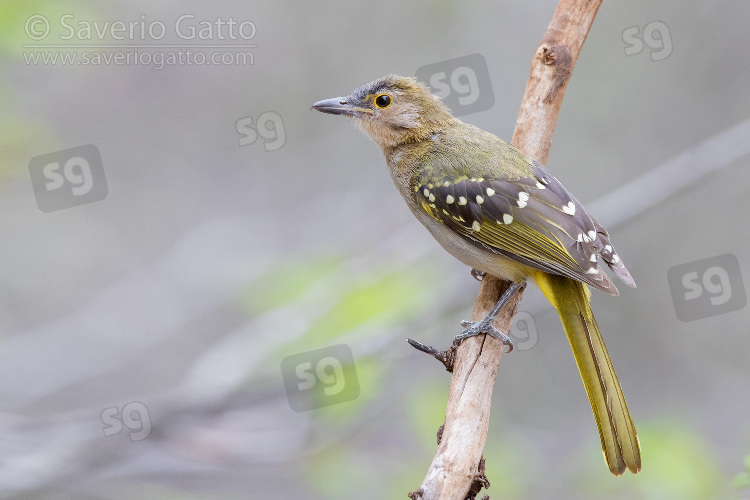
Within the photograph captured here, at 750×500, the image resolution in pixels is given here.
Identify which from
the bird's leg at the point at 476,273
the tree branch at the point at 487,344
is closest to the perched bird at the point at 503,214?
the tree branch at the point at 487,344

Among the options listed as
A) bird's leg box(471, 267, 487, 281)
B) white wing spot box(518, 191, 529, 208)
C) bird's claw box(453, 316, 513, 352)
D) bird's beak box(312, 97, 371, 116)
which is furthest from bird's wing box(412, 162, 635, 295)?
bird's beak box(312, 97, 371, 116)

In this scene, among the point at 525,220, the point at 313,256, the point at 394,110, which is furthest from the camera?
the point at 313,256

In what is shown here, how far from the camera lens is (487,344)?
3646 millimetres

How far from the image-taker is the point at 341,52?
6.02 meters

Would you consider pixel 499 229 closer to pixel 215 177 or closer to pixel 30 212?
pixel 215 177

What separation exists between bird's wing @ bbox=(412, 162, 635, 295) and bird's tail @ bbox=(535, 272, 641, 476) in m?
0.21

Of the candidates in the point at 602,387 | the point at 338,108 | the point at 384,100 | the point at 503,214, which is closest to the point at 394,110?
the point at 384,100

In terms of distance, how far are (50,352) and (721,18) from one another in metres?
5.60

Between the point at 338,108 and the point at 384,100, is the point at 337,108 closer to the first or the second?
the point at 338,108

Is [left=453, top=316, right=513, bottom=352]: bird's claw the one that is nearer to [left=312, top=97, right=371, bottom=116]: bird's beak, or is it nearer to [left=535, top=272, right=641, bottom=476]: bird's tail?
[left=535, top=272, right=641, bottom=476]: bird's tail

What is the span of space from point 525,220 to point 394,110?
104 centimetres

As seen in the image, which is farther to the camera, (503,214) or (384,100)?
(384,100)

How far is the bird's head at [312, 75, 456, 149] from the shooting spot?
4.38 m

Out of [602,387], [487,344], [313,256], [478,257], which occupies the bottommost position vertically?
[602,387]
